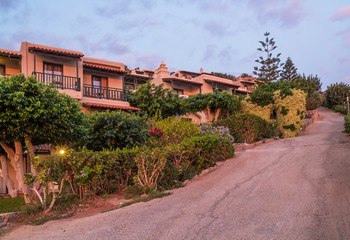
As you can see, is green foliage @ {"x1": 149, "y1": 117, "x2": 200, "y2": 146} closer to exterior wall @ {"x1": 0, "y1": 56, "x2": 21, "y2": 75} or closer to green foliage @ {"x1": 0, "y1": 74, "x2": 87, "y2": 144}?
green foliage @ {"x1": 0, "y1": 74, "x2": 87, "y2": 144}

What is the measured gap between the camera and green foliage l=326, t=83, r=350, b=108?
41309 mm

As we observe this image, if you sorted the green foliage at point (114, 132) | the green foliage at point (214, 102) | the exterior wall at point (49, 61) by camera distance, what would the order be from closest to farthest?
the green foliage at point (114, 132), the exterior wall at point (49, 61), the green foliage at point (214, 102)

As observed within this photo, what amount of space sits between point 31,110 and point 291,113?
17.1m

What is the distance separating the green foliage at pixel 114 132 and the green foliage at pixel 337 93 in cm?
4061

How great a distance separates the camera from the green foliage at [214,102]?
21172 millimetres

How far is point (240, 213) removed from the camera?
5508mm

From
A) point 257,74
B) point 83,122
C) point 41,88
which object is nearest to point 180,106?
point 83,122

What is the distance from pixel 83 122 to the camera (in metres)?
8.66

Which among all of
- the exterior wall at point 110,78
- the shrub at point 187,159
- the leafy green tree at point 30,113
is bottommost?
the shrub at point 187,159

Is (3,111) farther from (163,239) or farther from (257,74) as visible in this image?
(257,74)

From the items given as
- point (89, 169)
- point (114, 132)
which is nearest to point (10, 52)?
point (114, 132)

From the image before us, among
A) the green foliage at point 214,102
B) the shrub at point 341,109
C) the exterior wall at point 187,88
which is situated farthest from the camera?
the shrub at point 341,109

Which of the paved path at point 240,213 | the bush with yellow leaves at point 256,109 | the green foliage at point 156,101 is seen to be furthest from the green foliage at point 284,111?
the paved path at point 240,213

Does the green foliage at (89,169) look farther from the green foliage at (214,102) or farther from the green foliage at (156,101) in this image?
the green foliage at (214,102)
